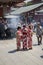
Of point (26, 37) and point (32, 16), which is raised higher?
point (26, 37)

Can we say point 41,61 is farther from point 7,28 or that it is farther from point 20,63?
point 7,28

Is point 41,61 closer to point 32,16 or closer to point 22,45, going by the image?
point 22,45

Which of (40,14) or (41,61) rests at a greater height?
(41,61)

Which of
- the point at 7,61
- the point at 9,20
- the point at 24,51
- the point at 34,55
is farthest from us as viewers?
the point at 9,20

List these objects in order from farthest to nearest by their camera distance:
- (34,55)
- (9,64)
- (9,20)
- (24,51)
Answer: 1. (9,20)
2. (24,51)
3. (34,55)
4. (9,64)

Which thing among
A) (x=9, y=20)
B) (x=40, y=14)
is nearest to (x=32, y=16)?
(x=40, y=14)

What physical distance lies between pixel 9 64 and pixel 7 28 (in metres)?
12.7

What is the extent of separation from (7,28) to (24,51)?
9.06 m

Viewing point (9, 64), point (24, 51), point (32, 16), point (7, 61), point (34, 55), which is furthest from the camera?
point (32, 16)

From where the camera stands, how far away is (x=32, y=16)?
1638 inches

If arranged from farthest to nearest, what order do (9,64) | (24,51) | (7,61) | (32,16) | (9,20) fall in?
1. (32,16)
2. (9,20)
3. (24,51)
4. (7,61)
5. (9,64)

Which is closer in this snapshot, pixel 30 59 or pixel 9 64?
pixel 9 64

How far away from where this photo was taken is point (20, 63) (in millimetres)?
10891

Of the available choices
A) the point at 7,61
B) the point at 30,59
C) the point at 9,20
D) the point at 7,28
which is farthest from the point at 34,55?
the point at 9,20
